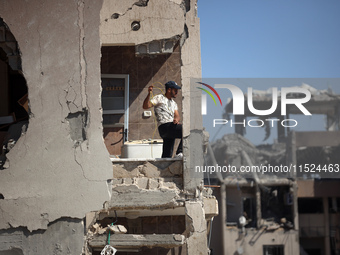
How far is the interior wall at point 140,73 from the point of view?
11836 mm

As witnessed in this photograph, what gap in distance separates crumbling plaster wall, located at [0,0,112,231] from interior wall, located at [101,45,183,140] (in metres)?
3.83

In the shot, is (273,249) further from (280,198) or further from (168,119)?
(168,119)

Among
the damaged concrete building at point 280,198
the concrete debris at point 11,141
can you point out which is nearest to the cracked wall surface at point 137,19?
the concrete debris at point 11,141

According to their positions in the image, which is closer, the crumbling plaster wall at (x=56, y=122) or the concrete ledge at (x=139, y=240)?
the crumbling plaster wall at (x=56, y=122)

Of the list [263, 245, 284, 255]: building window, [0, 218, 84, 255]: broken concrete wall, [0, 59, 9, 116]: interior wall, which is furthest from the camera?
[263, 245, 284, 255]: building window

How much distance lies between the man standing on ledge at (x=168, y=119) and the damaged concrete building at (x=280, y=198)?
18.3 m

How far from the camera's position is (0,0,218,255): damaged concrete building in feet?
25.4

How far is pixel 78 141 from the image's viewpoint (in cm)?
787

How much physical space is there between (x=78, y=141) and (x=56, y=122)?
1.53ft

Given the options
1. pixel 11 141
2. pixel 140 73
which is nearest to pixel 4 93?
pixel 140 73

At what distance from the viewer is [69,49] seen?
794 centimetres

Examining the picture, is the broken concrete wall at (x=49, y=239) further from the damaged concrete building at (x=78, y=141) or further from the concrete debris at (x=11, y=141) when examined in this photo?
the concrete debris at (x=11, y=141)

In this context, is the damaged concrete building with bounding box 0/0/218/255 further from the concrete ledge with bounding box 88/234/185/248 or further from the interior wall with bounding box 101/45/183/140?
the interior wall with bounding box 101/45/183/140

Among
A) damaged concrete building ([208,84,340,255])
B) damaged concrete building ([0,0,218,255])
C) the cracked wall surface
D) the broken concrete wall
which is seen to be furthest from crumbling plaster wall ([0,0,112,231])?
damaged concrete building ([208,84,340,255])
